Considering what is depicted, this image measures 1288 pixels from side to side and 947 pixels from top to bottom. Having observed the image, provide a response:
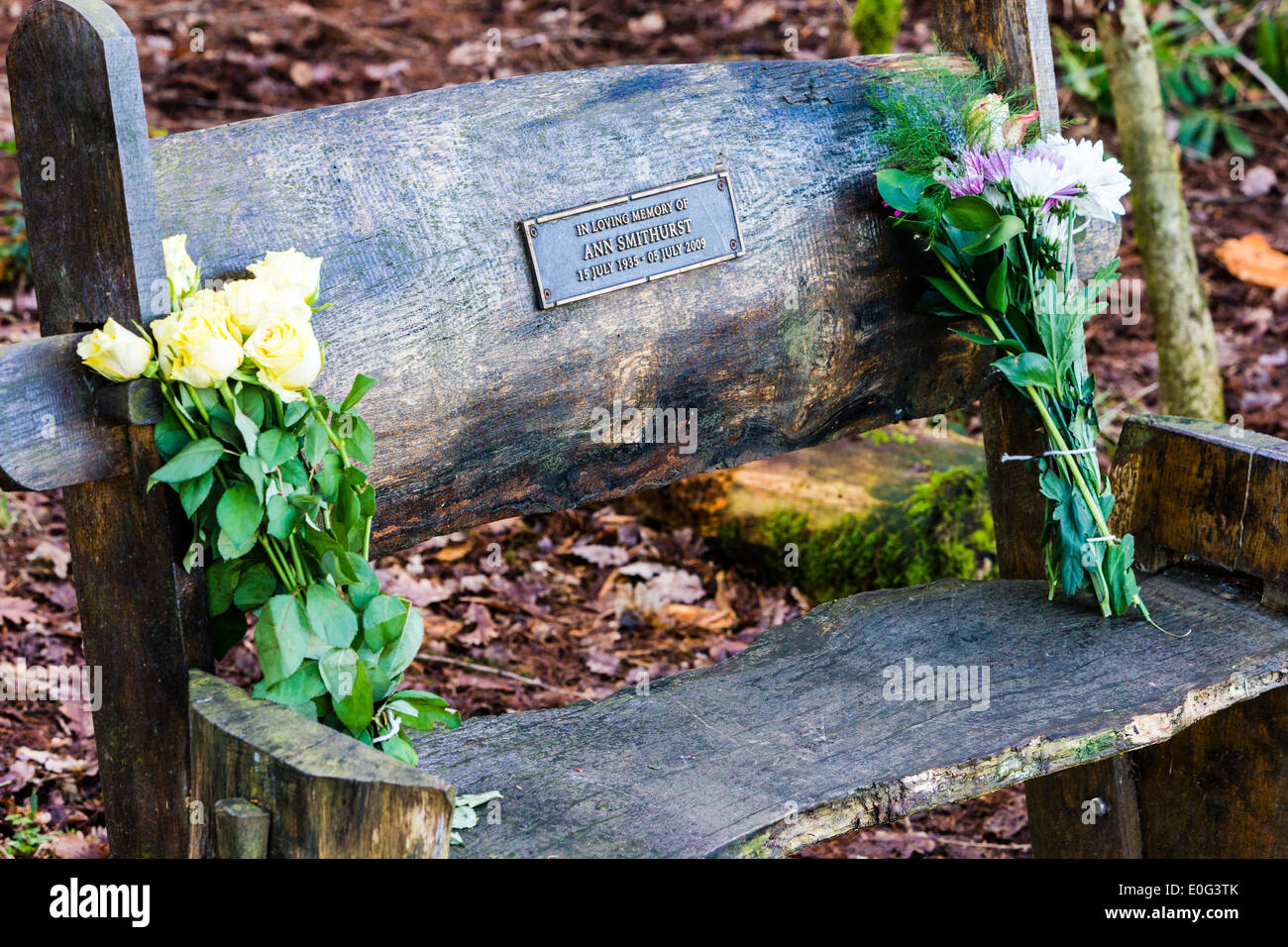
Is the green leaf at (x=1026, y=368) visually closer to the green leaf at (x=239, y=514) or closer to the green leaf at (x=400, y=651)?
the green leaf at (x=400, y=651)

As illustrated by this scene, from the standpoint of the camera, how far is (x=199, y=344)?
1.50 metres

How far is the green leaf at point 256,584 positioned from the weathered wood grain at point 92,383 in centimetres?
8

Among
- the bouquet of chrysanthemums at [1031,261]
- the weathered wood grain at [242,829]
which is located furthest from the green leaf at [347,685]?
the bouquet of chrysanthemums at [1031,261]

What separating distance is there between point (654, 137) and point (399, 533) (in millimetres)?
827

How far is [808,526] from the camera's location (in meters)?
3.69

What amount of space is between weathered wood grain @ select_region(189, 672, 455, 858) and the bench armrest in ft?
5.36

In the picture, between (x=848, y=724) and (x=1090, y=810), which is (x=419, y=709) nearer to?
(x=848, y=724)

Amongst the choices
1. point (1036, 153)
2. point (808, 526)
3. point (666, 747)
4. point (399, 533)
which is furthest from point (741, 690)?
point (808, 526)

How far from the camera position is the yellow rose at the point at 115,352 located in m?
1.52

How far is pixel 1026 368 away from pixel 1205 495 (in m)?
0.48

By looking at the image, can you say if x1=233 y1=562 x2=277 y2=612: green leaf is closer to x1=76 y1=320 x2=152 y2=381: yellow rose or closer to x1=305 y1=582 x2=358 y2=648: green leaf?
x1=305 y1=582 x2=358 y2=648: green leaf

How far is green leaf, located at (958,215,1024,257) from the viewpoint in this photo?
2.13 metres

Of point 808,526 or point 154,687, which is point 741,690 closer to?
point 154,687

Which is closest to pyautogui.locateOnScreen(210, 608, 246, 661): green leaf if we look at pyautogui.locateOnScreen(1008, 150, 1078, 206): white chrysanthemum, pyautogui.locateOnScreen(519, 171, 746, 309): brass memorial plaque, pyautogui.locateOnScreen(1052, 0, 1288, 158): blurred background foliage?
pyautogui.locateOnScreen(519, 171, 746, 309): brass memorial plaque
